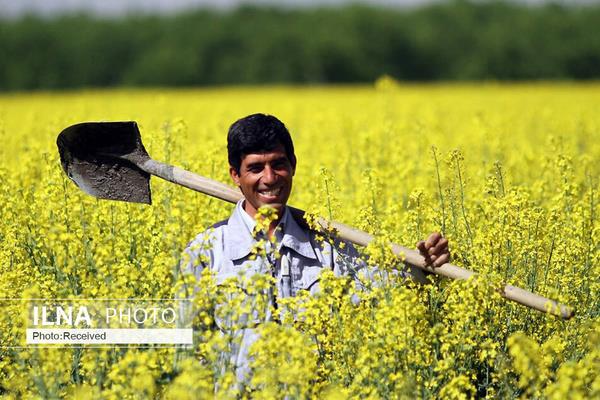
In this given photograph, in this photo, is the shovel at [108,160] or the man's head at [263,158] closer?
the man's head at [263,158]

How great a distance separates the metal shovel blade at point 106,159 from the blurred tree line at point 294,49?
38.7 meters

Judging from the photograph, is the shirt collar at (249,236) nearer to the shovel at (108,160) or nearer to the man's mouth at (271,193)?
the man's mouth at (271,193)

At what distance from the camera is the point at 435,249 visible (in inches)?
160

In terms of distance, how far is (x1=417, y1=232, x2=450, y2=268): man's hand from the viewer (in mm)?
4070

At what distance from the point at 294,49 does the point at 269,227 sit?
40708mm

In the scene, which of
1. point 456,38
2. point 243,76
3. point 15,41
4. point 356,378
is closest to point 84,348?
point 356,378

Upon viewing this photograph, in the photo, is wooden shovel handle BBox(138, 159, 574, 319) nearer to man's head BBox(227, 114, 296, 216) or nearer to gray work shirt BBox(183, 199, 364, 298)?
gray work shirt BBox(183, 199, 364, 298)

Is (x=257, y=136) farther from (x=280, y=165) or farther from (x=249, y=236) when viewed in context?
(x=249, y=236)

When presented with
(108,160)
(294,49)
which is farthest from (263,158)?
(294,49)

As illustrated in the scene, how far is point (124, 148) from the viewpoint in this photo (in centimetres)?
498

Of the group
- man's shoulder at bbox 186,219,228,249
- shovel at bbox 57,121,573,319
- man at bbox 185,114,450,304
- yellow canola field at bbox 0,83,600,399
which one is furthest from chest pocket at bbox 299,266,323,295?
shovel at bbox 57,121,573,319

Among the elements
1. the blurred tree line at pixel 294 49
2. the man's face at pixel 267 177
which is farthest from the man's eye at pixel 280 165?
the blurred tree line at pixel 294 49

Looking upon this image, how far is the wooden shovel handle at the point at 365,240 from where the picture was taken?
386cm

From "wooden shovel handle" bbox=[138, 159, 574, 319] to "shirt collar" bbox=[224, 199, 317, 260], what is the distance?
121 millimetres
